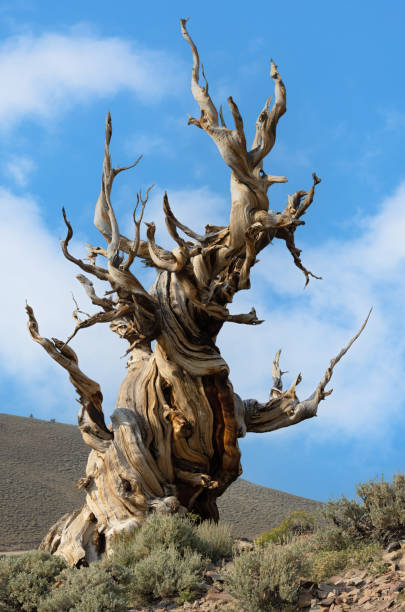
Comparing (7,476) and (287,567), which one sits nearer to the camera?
(287,567)

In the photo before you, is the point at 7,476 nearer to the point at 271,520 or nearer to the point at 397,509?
the point at 271,520

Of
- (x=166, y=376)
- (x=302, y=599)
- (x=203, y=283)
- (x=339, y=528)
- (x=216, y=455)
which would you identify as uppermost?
(x=203, y=283)

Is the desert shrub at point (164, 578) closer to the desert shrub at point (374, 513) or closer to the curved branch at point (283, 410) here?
the desert shrub at point (374, 513)

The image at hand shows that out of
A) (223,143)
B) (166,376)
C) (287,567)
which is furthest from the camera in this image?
(166,376)

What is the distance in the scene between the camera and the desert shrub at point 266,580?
6.59 meters

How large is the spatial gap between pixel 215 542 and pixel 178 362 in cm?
348

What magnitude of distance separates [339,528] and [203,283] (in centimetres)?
461

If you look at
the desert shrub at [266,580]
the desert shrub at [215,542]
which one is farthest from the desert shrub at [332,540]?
the desert shrub at [266,580]

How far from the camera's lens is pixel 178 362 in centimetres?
1166

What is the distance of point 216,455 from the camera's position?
12.4 m

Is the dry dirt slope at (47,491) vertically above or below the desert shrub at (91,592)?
above

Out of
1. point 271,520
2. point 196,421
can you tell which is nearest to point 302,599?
point 196,421

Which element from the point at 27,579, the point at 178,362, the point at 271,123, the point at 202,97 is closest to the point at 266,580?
the point at 27,579

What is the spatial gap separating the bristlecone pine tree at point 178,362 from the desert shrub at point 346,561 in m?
3.69
